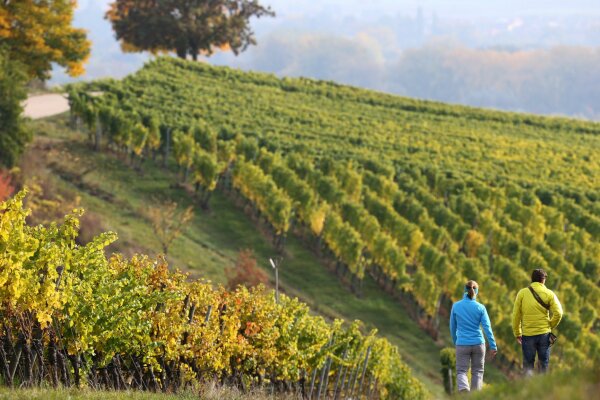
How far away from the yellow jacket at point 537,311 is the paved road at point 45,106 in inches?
2005

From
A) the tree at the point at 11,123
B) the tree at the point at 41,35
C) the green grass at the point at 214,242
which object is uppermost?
the tree at the point at 41,35

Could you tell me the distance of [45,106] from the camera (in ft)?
219

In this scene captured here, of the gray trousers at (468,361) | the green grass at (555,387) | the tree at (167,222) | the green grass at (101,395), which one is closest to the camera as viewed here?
the green grass at (555,387)

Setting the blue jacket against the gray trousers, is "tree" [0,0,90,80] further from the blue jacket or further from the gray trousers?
the gray trousers

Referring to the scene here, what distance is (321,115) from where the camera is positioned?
74125 millimetres

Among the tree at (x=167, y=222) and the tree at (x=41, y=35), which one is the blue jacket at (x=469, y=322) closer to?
the tree at (x=167, y=222)

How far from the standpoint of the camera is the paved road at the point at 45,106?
63269 mm

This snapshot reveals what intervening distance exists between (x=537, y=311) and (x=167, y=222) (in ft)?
101

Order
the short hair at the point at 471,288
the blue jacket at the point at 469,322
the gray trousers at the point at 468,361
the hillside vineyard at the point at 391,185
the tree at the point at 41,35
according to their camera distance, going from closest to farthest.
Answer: the short hair at the point at 471,288
the blue jacket at the point at 469,322
the gray trousers at the point at 468,361
the hillside vineyard at the point at 391,185
the tree at the point at 41,35

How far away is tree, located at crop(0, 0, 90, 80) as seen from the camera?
55938 mm

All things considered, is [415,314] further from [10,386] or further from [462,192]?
[10,386]

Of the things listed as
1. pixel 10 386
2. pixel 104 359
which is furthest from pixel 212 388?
pixel 10 386

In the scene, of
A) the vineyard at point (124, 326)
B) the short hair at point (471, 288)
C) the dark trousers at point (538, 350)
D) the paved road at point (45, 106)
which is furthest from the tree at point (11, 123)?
the dark trousers at point (538, 350)

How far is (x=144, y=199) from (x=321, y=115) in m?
26.9
